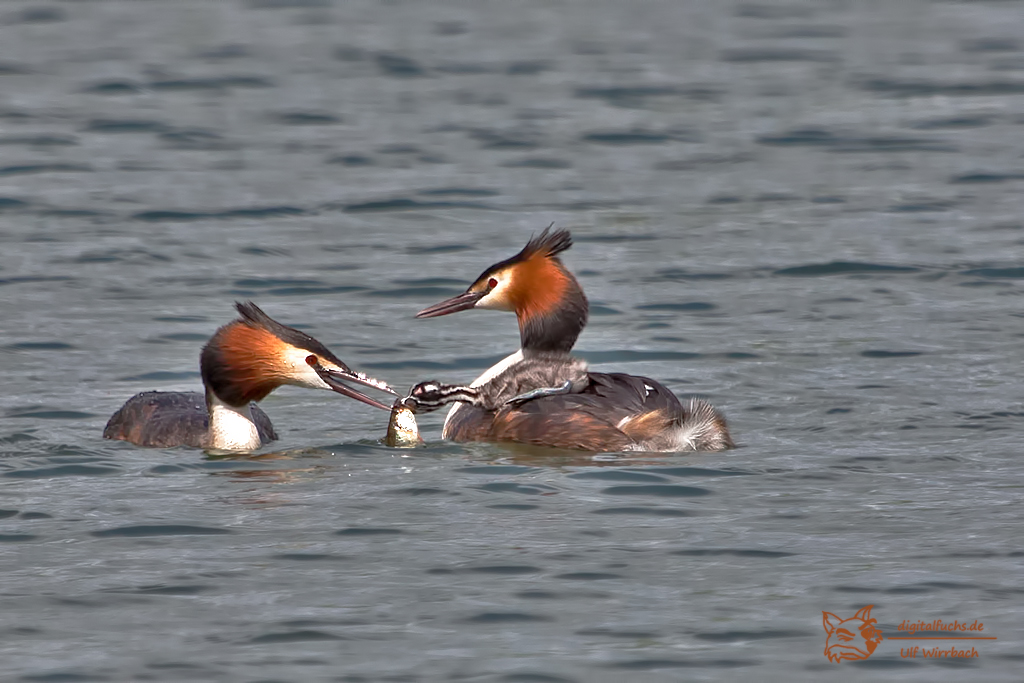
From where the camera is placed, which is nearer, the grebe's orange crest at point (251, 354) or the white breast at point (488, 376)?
the grebe's orange crest at point (251, 354)

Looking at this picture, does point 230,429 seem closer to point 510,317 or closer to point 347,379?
point 347,379

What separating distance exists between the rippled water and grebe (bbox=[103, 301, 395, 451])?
16 cm

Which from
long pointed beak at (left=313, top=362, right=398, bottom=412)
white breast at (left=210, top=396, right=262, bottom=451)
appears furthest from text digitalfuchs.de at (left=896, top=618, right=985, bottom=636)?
white breast at (left=210, top=396, right=262, bottom=451)

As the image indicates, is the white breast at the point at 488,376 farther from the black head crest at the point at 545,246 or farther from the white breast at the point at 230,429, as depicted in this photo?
the white breast at the point at 230,429

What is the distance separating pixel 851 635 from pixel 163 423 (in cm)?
409

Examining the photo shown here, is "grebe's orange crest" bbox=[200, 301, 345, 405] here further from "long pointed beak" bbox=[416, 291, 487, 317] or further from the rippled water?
"long pointed beak" bbox=[416, 291, 487, 317]

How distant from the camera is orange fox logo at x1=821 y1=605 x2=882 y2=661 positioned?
6035mm

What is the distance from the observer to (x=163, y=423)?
29.9 ft

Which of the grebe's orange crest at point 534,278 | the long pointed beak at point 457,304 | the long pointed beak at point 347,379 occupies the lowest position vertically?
the long pointed beak at point 347,379

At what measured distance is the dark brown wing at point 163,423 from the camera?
9062 millimetres

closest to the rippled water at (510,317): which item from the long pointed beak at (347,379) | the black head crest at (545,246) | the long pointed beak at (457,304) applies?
the long pointed beak at (347,379)

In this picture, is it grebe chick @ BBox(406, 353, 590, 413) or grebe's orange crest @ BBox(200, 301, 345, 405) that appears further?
grebe chick @ BBox(406, 353, 590, 413)

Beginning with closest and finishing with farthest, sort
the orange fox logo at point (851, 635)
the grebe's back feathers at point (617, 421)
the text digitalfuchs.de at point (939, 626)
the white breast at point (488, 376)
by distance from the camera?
1. the orange fox logo at point (851, 635)
2. the text digitalfuchs.de at point (939, 626)
3. the grebe's back feathers at point (617, 421)
4. the white breast at point (488, 376)

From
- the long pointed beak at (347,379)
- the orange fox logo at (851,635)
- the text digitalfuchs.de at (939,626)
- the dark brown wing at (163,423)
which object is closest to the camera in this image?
the orange fox logo at (851,635)
